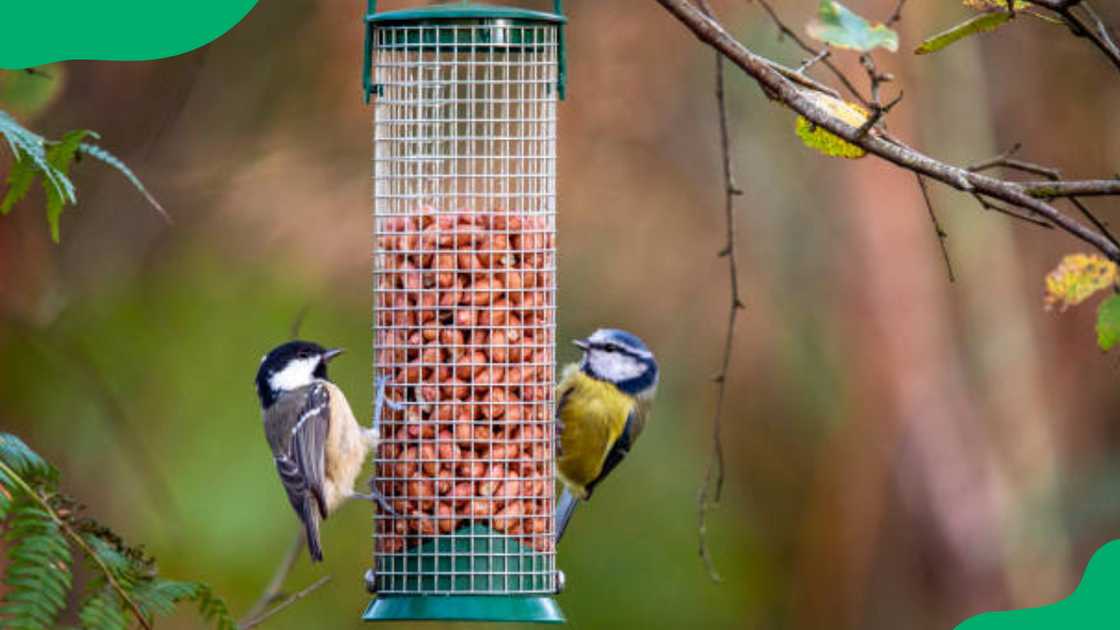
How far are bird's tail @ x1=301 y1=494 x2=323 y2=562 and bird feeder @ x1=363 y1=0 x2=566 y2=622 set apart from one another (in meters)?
0.23

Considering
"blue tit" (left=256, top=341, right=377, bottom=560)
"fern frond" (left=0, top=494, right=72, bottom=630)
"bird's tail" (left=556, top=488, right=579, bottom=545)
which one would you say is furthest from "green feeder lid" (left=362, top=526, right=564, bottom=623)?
"fern frond" (left=0, top=494, right=72, bottom=630)

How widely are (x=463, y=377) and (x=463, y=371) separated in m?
0.01

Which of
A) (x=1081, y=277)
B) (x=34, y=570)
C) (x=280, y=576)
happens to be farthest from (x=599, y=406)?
(x=34, y=570)

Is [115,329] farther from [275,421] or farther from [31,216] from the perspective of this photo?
[275,421]

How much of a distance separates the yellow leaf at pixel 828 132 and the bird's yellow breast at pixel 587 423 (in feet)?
4.31

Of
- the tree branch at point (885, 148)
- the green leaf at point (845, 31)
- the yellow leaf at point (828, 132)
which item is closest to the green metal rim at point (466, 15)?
A: the tree branch at point (885, 148)

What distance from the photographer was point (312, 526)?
3.73 m

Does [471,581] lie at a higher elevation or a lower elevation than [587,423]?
lower

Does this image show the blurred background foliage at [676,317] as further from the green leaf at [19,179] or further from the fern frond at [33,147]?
the fern frond at [33,147]

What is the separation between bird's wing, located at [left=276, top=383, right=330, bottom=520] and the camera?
3.71 m

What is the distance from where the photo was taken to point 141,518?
17.6 feet

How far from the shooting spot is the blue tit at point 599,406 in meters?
3.88

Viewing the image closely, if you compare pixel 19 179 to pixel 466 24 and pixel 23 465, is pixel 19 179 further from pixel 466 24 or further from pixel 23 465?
pixel 466 24

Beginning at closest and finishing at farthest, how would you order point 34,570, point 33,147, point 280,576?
1. point 34,570
2. point 33,147
3. point 280,576
